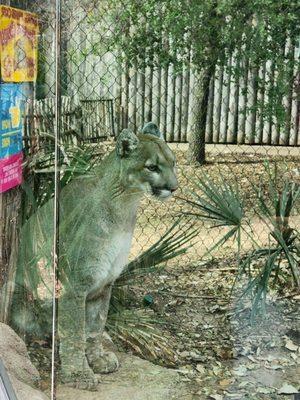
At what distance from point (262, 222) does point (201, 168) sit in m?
0.39

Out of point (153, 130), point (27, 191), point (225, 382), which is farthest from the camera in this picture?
point (27, 191)

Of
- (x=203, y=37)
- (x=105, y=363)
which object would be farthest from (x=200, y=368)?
(x=203, y=37)

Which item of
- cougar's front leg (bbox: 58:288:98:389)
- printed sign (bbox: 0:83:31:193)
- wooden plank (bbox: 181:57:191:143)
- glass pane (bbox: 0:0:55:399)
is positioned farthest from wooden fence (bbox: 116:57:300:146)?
printed sign (bbox: 0:83:31:193)

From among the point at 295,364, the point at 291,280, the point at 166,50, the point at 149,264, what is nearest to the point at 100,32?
the point at 166,50

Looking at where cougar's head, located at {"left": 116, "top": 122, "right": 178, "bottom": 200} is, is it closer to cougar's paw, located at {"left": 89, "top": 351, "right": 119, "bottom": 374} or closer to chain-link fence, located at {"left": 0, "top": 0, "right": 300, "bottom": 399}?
chain-link fence, located at {"left": 0, "top": 0, "right": 300, "bottom": 399}

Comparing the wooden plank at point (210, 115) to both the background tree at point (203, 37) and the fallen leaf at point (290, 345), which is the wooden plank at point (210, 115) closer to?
the background tree at point (203, 37)

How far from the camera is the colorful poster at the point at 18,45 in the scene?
168 inches

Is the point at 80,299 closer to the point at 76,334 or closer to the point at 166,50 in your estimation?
the point at 76,334

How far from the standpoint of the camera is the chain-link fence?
319cm

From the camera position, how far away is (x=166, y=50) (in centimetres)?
347

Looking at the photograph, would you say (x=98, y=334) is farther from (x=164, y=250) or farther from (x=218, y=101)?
(x=218, y=101)

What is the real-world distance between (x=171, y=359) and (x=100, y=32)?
4.97 ft

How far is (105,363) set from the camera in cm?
386

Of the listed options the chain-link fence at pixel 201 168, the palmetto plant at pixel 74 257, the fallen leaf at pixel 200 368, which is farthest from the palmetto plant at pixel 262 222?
the fallen leaf at pixel 200 368
